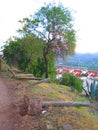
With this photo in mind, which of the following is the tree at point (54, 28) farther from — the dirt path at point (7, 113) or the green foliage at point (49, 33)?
the dirt path at point (7, 113)

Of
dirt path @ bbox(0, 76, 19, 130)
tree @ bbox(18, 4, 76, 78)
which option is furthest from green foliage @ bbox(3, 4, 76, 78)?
dirt path @ bbox(0, 76, 19, 130)

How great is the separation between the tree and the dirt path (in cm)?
1303

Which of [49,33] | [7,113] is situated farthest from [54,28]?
[7,113]

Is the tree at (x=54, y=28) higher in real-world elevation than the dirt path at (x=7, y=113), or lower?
higher

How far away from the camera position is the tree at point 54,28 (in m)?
23.2

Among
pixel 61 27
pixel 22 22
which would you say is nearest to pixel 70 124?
pixel 61 27

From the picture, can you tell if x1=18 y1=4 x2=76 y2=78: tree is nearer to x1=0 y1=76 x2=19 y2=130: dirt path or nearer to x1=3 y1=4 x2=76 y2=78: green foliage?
x1=3 y1=4 x2=76 y2=78: green foliage

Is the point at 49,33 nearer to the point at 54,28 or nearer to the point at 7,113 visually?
the point at 54,28

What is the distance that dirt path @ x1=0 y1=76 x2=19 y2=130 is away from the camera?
7.51 metres

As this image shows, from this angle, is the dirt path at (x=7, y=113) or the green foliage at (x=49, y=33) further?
the green foliage at (x=49, y=33)

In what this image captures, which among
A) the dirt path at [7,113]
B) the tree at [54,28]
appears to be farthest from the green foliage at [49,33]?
the dirt path at [7,113]

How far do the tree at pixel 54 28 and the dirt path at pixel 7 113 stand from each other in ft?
42.7

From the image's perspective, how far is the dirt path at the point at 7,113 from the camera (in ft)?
24.7

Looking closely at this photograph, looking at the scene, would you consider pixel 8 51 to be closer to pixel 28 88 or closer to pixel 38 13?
pixel 38 13
